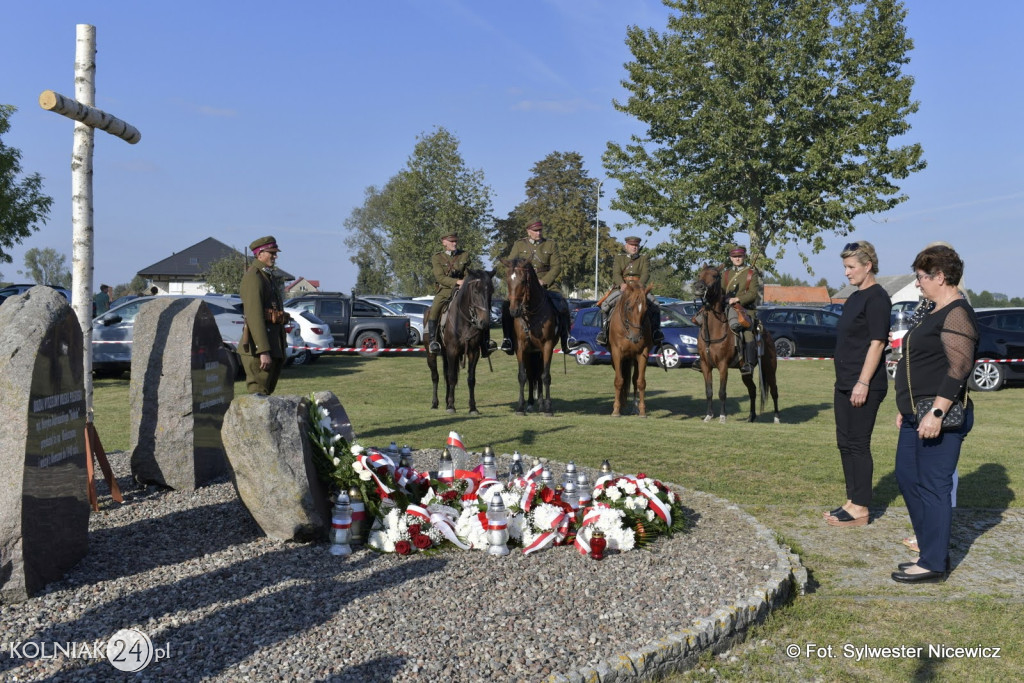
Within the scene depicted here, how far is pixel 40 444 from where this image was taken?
4.80 metres

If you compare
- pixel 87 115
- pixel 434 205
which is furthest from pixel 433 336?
pixel 434 205

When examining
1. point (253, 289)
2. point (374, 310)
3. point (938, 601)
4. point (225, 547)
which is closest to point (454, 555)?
point (225, 547)

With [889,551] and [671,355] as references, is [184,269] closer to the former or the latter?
[671,355]

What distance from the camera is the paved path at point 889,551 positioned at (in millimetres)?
5562

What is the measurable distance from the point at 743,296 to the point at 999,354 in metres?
9.22

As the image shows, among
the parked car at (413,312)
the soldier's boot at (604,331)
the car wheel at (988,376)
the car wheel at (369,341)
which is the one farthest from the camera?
the parked car at (413,312)

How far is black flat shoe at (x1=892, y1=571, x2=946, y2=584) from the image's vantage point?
5.63 metres

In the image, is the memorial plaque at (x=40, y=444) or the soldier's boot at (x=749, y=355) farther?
the soldier's boot at (x=749, y=355)

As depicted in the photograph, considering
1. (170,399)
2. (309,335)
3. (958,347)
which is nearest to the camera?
(958,347)

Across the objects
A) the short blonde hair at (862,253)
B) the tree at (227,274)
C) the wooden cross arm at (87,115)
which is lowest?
the short blonde hair at (862,253)

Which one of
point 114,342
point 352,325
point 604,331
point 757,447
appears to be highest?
point 352,325

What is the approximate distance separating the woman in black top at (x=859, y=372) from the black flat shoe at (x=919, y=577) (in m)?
1.28

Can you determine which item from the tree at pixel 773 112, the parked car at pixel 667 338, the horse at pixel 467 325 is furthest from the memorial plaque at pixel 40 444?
the tree at pixel 773 112
